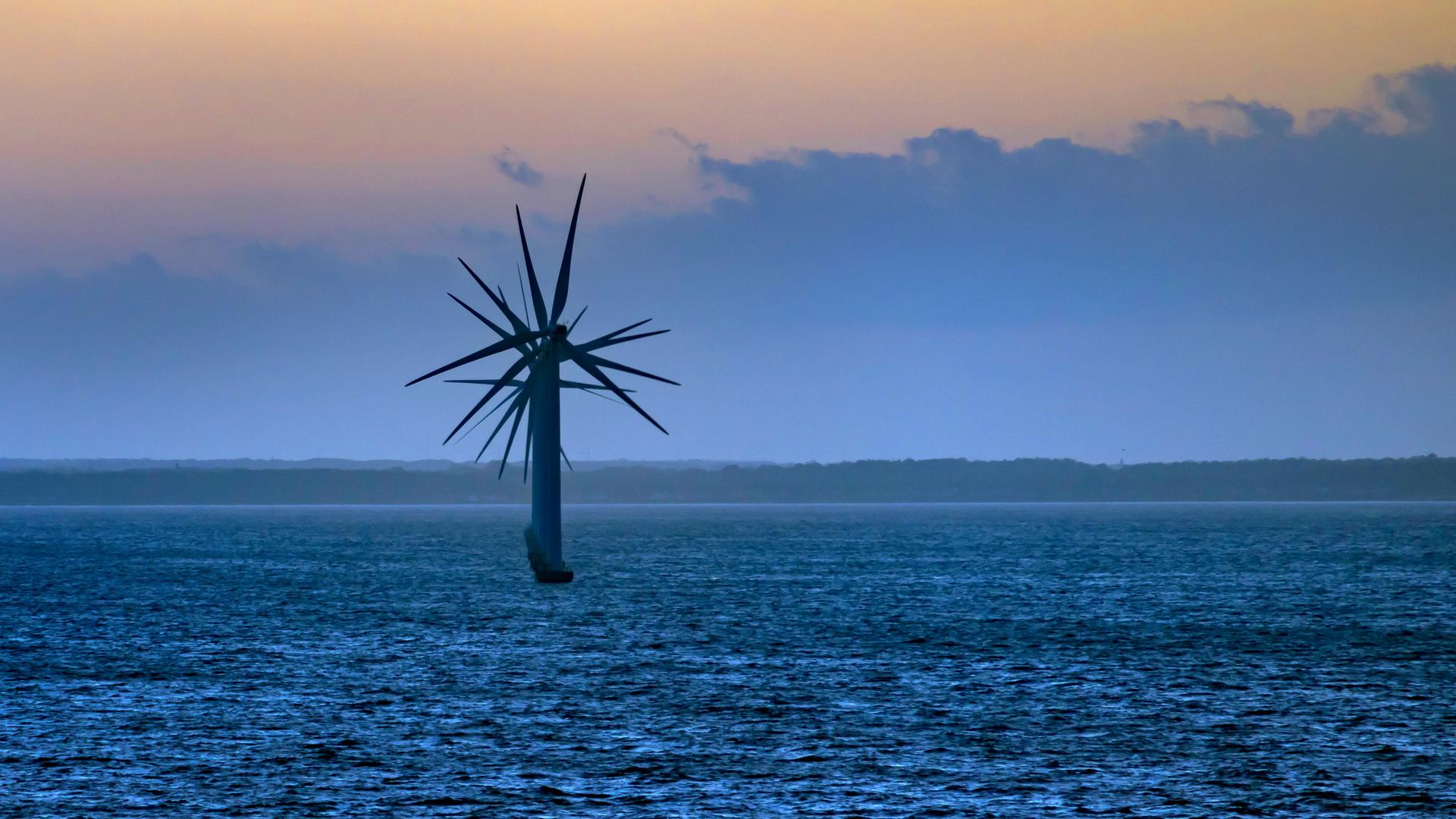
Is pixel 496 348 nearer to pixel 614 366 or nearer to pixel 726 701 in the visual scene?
pixel 614 366

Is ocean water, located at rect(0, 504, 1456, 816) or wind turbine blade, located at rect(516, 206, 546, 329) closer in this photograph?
ocean water, located at rect(0, 504, 1456, 816)

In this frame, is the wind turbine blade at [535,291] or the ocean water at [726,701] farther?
the wind turbine blade at [535,291]

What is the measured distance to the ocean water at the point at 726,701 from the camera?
30453 mm

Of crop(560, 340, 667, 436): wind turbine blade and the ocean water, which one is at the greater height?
crop(560, 340, 667, 436): wind turbine blade

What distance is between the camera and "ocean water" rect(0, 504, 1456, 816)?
30.5 meters

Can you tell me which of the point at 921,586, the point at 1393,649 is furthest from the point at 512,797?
the point at 921,586

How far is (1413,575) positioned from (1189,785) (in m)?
95.7

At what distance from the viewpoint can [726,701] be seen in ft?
144

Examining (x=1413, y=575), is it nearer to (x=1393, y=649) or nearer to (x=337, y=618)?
(x=1393, y=649)

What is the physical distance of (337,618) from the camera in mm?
74938

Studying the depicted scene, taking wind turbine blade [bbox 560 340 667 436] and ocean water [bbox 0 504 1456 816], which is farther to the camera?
wind turbine blade [bbox 560 340 667 436]

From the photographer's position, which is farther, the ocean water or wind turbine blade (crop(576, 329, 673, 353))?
wind turbine blade (crop(576, 329, 673, 353))

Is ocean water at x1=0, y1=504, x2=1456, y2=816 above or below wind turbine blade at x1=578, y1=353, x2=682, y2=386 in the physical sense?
below

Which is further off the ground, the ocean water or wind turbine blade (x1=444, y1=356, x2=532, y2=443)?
wind turbine blade (x1=444, y1=356, x2=532, y2=443)
